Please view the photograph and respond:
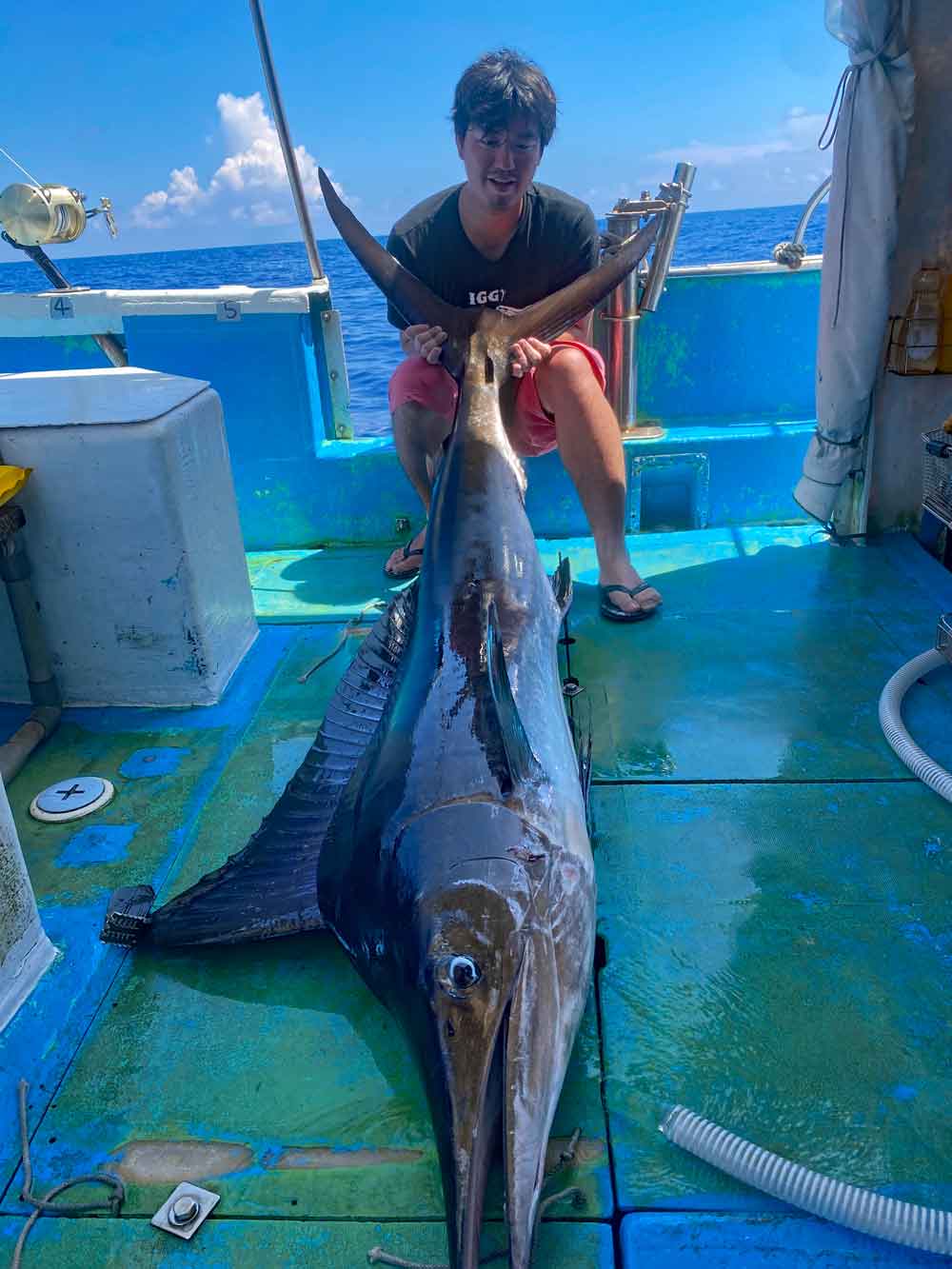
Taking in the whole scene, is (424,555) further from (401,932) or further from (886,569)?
(886,569)

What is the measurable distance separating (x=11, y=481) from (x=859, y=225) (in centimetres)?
245

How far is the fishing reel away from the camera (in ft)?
13.9

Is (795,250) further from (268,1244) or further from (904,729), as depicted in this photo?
(268,1244)

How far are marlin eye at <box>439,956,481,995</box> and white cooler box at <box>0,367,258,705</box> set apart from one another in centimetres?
146

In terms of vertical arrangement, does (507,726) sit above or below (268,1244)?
above

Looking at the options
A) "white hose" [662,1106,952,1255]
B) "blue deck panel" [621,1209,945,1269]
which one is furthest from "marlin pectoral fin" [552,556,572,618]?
"blue deck panel" [621,1209,945,1269]

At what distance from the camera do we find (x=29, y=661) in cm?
238

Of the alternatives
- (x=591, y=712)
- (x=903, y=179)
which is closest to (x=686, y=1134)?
(x=591, y=712)

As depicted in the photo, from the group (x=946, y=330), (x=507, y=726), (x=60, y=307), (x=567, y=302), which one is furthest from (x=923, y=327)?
(x=60, y=307)

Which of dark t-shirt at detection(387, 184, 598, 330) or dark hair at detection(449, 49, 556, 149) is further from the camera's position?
dark t-shirt at detection(387, 184, 598, 330)

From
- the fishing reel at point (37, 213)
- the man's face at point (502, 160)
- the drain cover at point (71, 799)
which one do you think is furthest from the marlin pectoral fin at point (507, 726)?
the fishing reel at point (37, 213)

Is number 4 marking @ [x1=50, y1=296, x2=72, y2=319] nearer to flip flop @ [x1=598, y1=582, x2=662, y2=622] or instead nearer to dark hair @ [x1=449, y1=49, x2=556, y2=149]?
dark hair @ [x1=449, y1=49, x2=556, y2=149]

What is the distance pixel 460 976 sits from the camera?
1201mm

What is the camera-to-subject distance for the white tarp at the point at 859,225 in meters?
2.65
